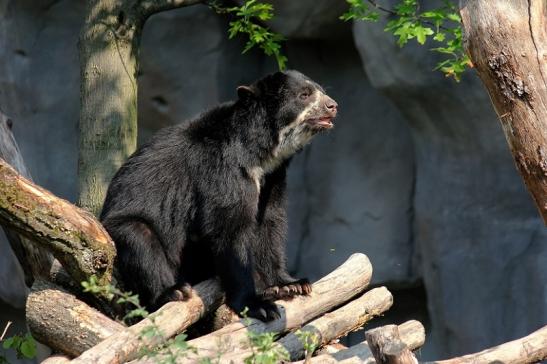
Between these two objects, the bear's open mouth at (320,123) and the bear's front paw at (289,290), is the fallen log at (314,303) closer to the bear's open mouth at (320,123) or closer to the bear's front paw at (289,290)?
the bear's front paw at (289,290)

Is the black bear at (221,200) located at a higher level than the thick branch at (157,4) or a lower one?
lower

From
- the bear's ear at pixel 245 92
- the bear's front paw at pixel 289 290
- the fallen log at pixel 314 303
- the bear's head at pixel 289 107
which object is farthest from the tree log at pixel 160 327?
the bear's ear at pixel 245 92

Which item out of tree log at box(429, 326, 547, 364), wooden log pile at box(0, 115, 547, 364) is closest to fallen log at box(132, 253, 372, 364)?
wooden log pile at box(0, 115, 547, 364)

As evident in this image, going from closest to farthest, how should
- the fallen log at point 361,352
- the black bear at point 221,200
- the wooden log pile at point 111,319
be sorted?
1. the wooden log pile at point 111,319
2. the fallen log at point 361,352
3. the black bear at point 221,200

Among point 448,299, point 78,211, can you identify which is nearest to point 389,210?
point 448,299

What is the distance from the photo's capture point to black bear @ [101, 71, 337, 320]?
577 cm

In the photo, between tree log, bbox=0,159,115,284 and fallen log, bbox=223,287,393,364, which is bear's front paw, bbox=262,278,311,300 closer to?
fallen log, bbox=223,287,393,364

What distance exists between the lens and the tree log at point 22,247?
6.00 meters

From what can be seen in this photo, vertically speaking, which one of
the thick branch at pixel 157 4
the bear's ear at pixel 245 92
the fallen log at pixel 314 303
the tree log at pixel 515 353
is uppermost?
the thick branch at pixel 157 4

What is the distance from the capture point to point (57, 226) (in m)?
5.11

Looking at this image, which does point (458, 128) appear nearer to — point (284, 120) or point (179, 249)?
point (284, 120)

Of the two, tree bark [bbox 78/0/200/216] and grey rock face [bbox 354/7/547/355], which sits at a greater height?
tree bark [bbox 78/0/200/216]

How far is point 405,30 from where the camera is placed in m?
6.55

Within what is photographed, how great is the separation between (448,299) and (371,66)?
8.32ft
